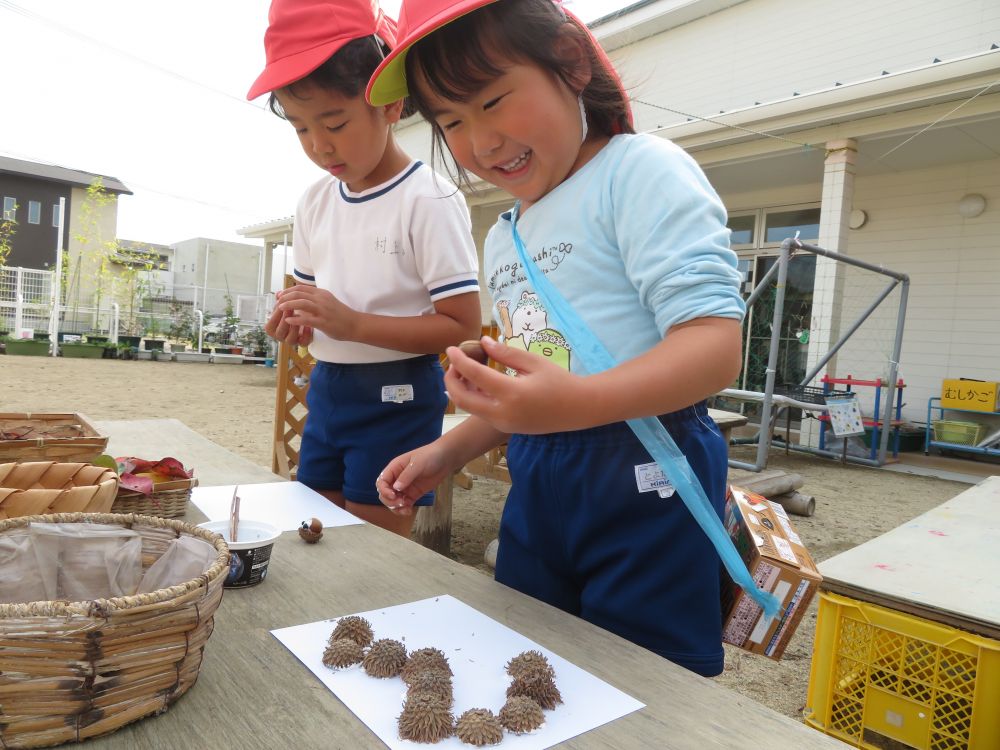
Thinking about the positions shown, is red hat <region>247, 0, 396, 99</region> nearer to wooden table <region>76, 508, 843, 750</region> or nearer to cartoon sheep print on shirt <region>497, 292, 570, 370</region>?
cartoon sheep print on shirt <region>497, 292, 570, 370</region>

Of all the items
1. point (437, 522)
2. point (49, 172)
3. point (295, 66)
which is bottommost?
point (437, 522)

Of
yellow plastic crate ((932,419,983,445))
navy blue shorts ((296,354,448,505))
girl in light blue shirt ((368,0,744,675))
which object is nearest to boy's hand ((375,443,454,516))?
girl in light blue shirt ((368,0,744,675))

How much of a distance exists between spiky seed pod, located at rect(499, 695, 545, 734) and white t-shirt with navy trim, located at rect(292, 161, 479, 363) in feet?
3.40

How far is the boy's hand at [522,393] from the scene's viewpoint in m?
0.67

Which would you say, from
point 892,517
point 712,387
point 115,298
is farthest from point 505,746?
point 115,298

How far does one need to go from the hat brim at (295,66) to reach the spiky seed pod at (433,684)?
1.10 meters

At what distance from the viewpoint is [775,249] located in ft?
28.3

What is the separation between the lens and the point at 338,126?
55.4 inches

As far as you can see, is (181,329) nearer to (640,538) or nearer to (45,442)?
(45,442)

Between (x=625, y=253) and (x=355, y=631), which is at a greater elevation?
(x=625, y=253)

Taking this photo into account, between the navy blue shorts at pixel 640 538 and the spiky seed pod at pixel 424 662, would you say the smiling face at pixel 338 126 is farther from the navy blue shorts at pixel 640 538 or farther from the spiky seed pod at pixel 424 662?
the spiky seed pod at pixel 424 662

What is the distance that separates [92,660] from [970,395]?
7930 millimetres

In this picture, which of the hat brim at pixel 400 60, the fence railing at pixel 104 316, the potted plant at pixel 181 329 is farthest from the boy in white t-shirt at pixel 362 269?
the potted plant at pixel 181 329

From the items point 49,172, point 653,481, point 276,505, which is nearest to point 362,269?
point 276,505
